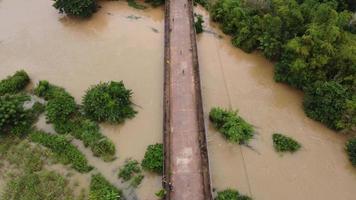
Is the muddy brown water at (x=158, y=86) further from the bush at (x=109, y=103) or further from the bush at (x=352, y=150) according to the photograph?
the bush at (x=109, y=103)

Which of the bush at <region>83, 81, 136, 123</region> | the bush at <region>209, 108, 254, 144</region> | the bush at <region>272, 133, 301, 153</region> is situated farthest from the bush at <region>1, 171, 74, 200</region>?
the bush at <region>272, 133, 301, 153</region>

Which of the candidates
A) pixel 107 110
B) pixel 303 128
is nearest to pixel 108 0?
pixel 107 110

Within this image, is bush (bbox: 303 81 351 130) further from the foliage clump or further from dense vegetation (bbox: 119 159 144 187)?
dense vegetation (bbox: 119 159 144 187)

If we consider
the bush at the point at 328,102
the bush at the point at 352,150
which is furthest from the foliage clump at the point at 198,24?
the bush at the point at 352,150

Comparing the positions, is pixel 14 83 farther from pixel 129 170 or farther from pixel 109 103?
pixel 129 170

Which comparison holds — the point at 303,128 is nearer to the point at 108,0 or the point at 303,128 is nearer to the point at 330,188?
the point at 330,188

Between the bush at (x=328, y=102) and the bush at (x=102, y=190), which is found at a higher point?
the bush at (x=328, y=102)
